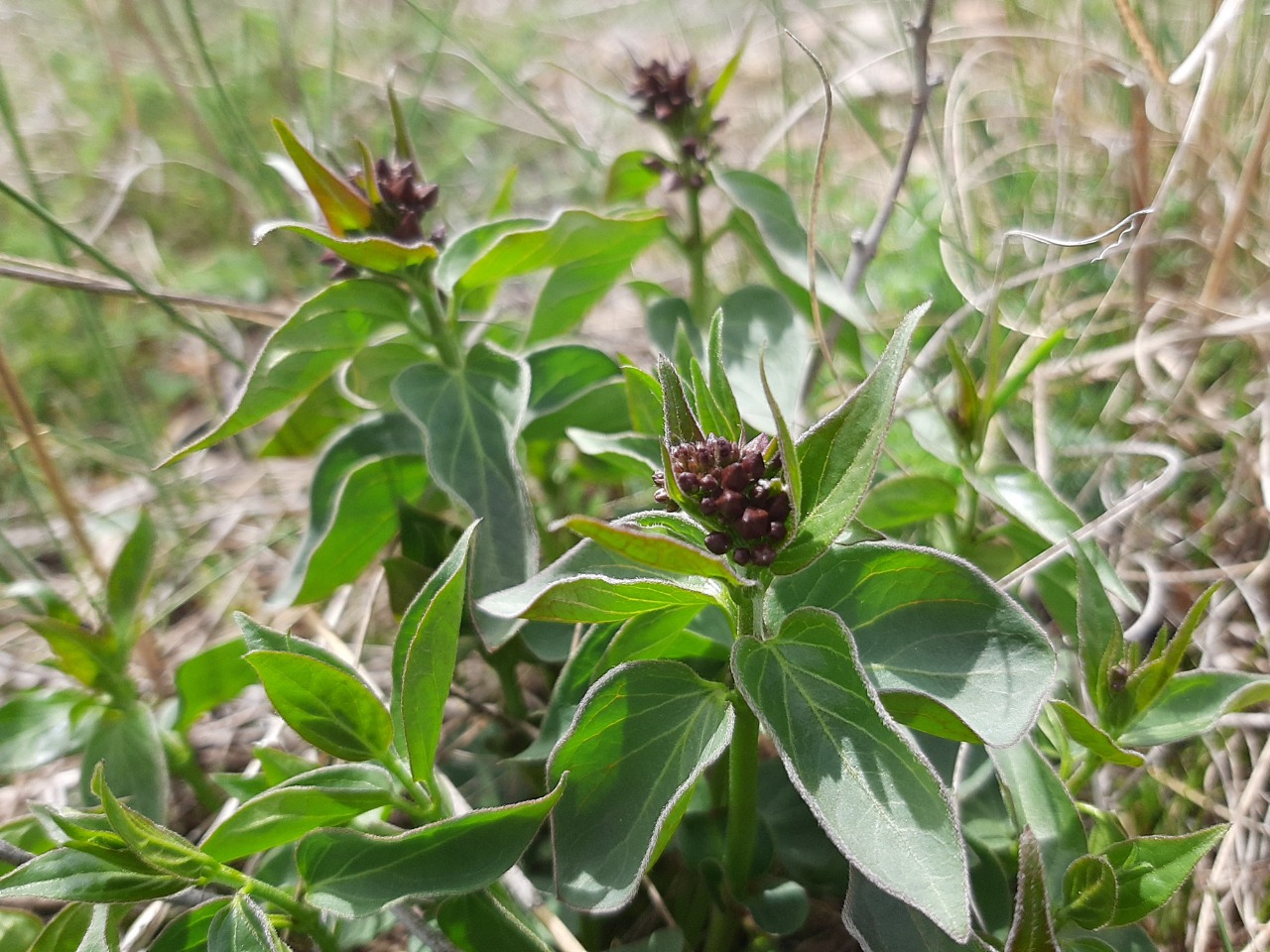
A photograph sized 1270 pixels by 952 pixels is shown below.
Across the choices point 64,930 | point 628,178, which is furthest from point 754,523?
point 628,178

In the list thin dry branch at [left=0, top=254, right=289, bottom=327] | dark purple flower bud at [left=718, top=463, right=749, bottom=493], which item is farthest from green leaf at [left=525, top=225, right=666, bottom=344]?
dark purple flower bud at [left=718, top=463, right=749, bottom=493]

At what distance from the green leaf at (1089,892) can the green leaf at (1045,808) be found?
0.05m

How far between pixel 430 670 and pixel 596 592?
31cm

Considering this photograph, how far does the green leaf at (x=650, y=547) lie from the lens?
3.19ft

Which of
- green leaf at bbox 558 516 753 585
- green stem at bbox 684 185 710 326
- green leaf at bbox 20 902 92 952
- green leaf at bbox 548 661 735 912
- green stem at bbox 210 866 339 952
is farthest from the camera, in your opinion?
green stem at bbox 684 185 710 326

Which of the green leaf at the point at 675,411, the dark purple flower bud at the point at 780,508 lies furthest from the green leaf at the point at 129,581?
the dark purple flower bud at the point at 780,508

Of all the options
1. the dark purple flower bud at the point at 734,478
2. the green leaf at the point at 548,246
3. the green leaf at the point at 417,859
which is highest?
the green leaf at the point at 548,246

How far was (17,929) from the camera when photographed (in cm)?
161

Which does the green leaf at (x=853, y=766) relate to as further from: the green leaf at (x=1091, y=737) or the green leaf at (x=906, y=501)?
the green leaf at (x=906, y=501)

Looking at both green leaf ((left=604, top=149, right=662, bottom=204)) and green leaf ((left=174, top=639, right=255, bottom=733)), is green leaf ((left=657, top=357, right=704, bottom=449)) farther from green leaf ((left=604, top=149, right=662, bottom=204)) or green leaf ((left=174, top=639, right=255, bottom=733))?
green leaf ((left=604, top=149, right=662, bottom=204))

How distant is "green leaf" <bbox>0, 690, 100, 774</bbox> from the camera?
1663 millimetres

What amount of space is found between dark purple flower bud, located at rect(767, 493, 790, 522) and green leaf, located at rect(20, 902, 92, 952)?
1196mm

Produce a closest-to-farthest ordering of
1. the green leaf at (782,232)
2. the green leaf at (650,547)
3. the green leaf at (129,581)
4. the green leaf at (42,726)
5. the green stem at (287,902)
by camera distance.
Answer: the green leaf at (650,547), the green stem at (287,902), the green leaf at (42,726), the green leaf at (129,581), the green leaf at (782,232)

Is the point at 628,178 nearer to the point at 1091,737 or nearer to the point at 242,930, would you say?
the point at 1091,737
